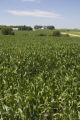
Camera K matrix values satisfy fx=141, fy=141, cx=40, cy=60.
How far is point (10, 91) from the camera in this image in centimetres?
517

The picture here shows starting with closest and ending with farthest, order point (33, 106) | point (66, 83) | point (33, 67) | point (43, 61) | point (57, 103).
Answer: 1. point (33, 106)
2. point (57, 103)
3. point (66, 83)
4. point (33, 67)
5. point (43, 61)

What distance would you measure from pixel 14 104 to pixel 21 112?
0.48 m

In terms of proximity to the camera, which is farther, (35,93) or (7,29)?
(7,29)

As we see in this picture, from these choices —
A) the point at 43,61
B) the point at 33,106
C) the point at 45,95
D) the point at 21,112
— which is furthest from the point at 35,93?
Answer: the point at 43,61

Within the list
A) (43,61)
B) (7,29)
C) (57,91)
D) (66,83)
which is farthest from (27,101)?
(7,29)

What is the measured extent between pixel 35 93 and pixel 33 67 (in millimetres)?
4008

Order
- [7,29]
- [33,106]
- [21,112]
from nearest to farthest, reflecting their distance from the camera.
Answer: [21,112] → [33,106] → [7,29]

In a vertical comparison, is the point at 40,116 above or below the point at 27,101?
below

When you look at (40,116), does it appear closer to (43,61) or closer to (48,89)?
(48,89)

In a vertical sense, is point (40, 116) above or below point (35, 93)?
below

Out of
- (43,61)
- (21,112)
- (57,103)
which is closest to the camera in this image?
(21,112)

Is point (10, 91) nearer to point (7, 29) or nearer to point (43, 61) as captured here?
point (43, 61)

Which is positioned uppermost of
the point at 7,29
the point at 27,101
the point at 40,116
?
the point at 7,29

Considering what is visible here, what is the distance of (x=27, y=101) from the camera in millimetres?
4461
